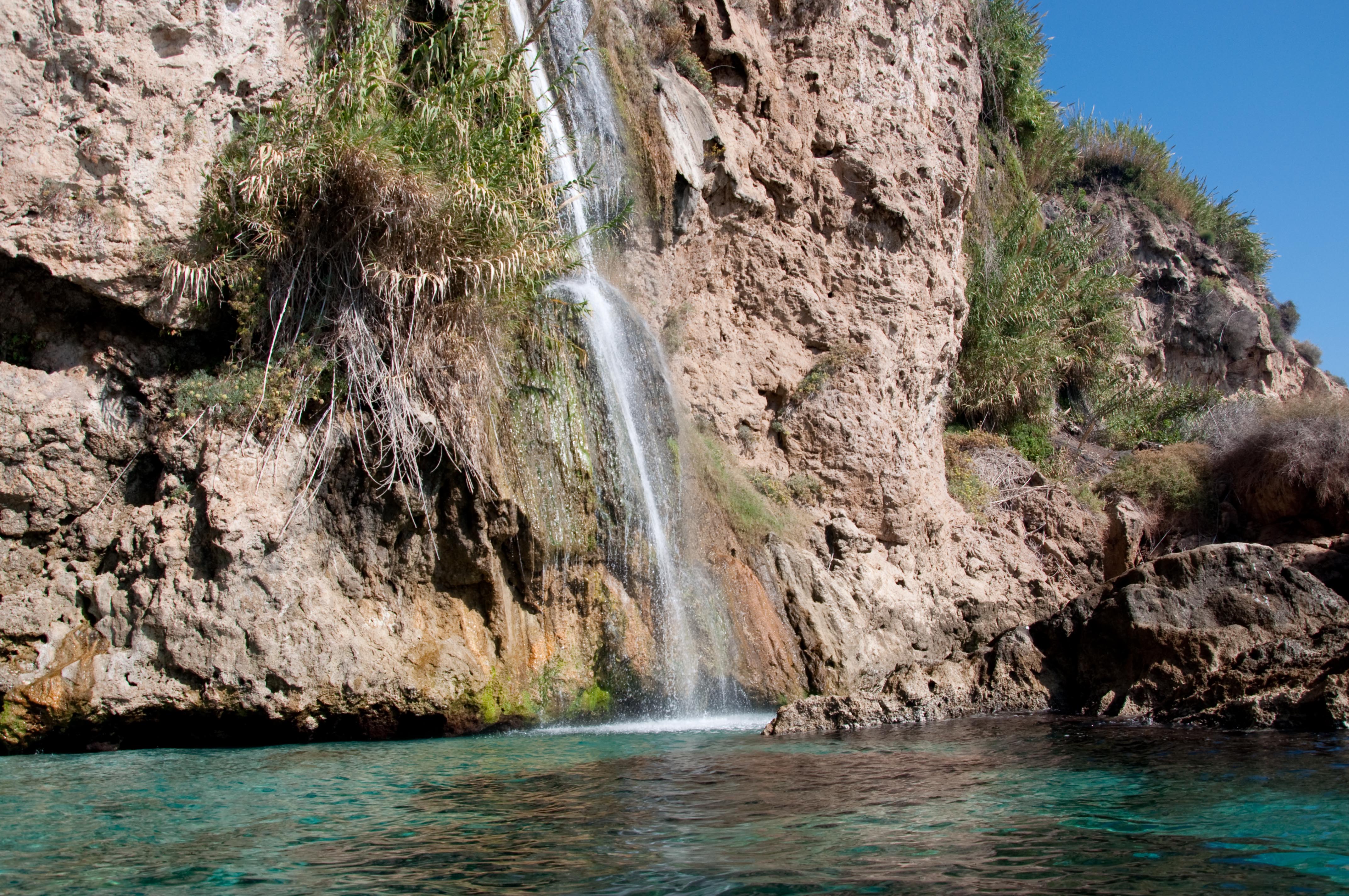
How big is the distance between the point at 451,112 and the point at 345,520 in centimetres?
309

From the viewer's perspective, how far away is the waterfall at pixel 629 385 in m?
7.24

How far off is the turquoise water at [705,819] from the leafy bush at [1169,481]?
9.22m

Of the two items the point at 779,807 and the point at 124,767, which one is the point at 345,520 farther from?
the point at 779,807

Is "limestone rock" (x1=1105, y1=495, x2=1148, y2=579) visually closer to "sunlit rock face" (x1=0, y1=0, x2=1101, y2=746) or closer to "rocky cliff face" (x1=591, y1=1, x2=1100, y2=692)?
"rocky cliff face" (x1=591, y1=1, x2=1100, y2=692)

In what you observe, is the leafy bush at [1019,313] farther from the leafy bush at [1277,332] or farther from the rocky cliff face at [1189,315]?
the leafy bush at [1277,332]

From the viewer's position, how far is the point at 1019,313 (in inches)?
542

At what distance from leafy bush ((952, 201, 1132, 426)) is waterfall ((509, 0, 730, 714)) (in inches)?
255

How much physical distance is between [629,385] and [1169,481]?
9.13 m

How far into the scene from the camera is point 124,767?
15.2 ft

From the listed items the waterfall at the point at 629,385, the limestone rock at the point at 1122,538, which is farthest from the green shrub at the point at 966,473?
the waterfall at the point at 629,385

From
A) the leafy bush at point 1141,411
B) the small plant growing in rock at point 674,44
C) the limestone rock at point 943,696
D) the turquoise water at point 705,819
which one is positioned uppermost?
the small plant growing in rock at point 674,44

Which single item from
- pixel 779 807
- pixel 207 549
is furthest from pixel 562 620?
pixel 779 807

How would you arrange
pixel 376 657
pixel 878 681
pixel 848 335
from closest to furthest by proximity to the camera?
1. pixel 376 657
2. pixel 878 681
3. pixel 848 335

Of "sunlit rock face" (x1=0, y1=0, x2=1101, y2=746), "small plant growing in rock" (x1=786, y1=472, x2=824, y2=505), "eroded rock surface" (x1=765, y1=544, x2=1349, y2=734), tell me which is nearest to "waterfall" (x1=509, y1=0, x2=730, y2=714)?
"sunlit rock face" (x1=0, y1=0, x2=1101, y2=746)
